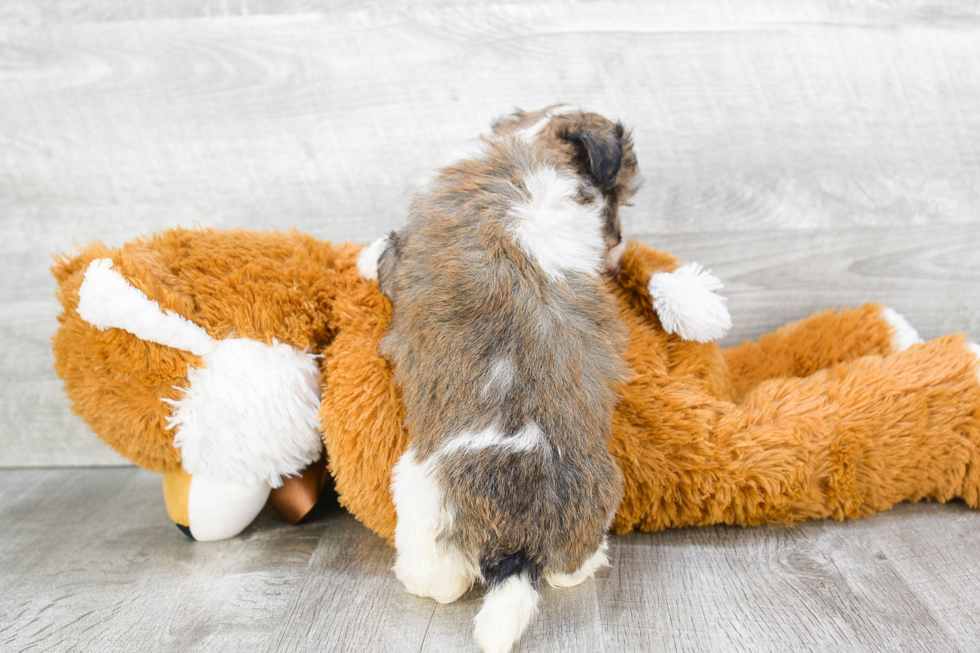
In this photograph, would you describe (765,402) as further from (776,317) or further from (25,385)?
(25,385)

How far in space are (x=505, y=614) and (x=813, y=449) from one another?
78 cm

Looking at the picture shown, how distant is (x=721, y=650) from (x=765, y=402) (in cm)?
61

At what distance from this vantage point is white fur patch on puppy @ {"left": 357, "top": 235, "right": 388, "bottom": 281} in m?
1.60

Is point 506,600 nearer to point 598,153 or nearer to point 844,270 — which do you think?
point 598,153

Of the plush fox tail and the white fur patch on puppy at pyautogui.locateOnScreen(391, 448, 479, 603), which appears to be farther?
the plush fox tail

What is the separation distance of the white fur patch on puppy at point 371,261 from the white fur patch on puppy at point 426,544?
471 mm

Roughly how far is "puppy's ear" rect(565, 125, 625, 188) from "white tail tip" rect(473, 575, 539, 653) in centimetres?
82

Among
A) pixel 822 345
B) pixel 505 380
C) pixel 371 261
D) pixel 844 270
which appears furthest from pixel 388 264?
pixel 844 270

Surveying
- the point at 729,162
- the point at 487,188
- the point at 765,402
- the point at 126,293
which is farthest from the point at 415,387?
the point at 729,162

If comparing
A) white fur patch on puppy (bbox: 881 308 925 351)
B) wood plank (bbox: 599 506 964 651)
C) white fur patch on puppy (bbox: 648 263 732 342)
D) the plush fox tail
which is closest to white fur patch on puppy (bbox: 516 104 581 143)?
white fur patch on puppy (bbox: 648 263 732 342)

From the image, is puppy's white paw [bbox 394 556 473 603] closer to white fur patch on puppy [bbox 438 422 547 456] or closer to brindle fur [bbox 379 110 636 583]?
brindle fur [bbox 379 110 636 583]

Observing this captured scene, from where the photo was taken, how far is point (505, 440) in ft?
4.02

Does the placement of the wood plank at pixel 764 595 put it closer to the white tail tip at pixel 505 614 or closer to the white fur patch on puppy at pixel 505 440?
the white tail tip at pixel 505 614

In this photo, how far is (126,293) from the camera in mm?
1416
